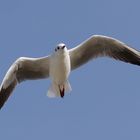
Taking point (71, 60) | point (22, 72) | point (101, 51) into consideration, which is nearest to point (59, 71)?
point (71, 60)

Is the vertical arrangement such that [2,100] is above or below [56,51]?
below

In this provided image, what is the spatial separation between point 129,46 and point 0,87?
279cm

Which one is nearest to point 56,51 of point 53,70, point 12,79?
point 53,70

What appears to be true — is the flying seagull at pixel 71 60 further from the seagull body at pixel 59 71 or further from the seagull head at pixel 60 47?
the seagull head at pixel 60 47

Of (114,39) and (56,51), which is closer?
(56,51)

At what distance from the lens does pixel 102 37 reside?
12453mm

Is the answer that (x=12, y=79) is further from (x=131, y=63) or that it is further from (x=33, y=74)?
(x=131, y=63)

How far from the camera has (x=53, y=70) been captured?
39.4 ft

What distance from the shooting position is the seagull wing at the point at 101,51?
12.5 meters

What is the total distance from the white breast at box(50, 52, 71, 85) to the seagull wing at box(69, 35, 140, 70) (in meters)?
0.54

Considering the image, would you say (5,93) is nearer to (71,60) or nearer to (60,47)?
(71,60)

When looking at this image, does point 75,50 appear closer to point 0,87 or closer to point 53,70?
point 53,70

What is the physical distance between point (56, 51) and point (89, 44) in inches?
39.6

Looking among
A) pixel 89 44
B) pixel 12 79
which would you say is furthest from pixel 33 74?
pixel 89 44
